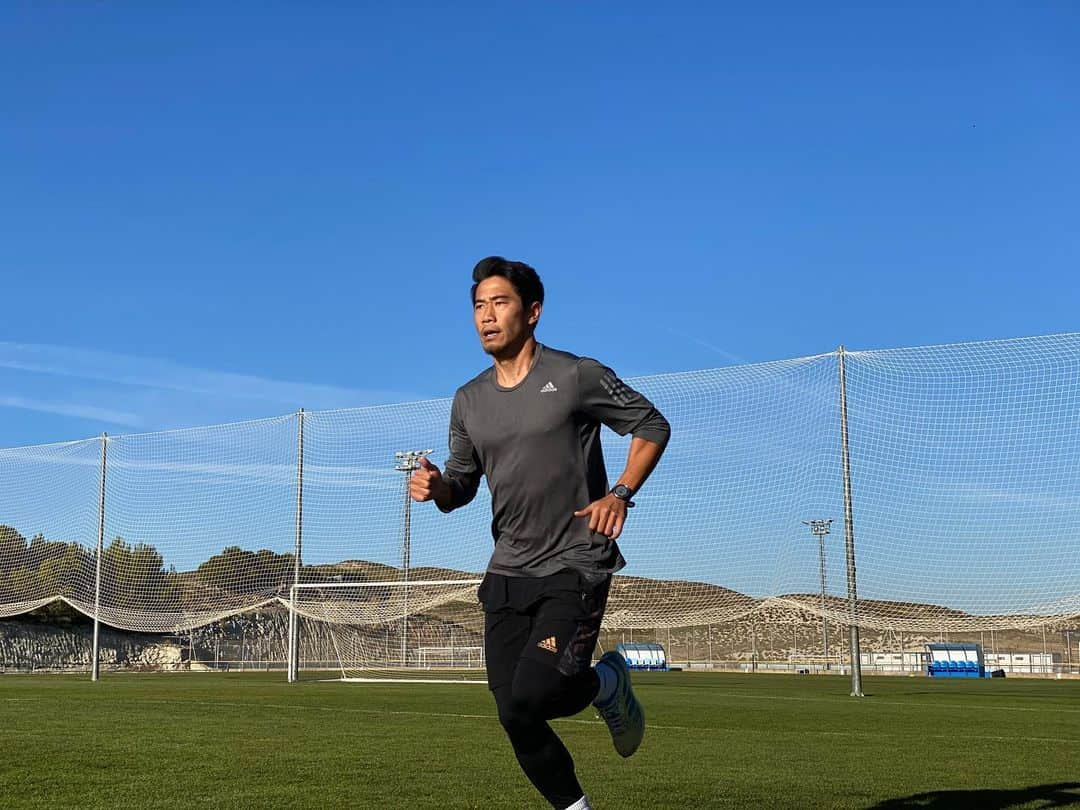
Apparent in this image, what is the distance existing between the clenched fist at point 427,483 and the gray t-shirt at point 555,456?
227 mm

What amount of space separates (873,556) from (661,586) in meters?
5.22

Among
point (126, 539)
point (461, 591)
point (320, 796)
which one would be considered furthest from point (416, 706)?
point (126, 539)

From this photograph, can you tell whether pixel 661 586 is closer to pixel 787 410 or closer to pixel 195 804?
pixel 787 410

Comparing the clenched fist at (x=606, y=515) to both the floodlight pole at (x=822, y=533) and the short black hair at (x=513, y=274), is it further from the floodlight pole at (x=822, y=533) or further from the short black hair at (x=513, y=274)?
the floodlight pole at (x=822, y=533)

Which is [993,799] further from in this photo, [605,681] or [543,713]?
[543,713]

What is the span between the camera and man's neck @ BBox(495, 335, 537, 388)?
4527mm

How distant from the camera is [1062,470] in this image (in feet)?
70.5

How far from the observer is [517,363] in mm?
4547

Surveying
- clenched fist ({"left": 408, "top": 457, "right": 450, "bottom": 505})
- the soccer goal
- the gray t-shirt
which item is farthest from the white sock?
the soccer goal

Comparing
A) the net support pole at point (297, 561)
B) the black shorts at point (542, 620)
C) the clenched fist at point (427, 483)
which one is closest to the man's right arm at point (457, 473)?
the clenched fist at point (427, 483)

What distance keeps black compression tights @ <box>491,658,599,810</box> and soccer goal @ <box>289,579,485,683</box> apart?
24286mm

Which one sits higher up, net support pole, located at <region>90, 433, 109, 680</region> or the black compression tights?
net support pole, located at <region>90, 433, 109, 680</region>

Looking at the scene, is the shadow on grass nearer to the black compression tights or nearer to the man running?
the black compression tights

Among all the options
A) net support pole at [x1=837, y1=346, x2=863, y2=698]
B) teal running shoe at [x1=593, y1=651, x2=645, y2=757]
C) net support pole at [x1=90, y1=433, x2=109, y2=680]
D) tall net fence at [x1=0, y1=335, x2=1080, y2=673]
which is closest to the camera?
teal running shoe at [x1=593, y1=651, x2=645, y2=757]
